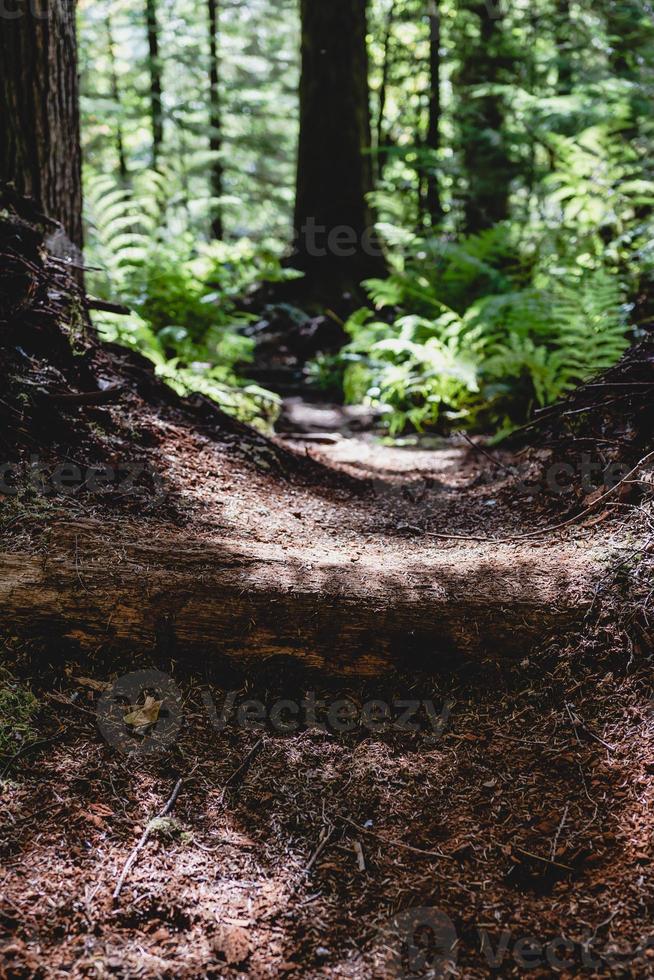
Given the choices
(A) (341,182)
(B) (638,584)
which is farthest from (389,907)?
(A) (341,182)

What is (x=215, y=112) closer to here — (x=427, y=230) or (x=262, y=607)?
(x=427, y=230)

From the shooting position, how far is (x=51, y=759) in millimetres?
2123

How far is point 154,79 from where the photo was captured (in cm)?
1431

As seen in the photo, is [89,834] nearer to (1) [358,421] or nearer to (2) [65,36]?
(2) [65,36]

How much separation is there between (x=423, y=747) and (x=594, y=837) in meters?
0.57

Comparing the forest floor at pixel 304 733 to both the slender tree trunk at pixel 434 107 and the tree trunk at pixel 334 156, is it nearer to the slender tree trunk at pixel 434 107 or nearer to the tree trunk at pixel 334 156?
the tree trunk at pixel 334 156

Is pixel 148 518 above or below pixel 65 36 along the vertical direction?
below

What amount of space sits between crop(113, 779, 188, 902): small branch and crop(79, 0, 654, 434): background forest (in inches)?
115

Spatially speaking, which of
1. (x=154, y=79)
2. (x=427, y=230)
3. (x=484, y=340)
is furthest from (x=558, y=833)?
(x=154, y=79)

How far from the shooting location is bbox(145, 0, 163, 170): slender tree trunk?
44.9 feet

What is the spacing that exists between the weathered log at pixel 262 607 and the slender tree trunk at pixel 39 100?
253 cm

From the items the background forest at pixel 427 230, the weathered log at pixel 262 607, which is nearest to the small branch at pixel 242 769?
the weathered log at pixel 262 607

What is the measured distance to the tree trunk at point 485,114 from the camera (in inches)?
414

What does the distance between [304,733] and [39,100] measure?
3.82 metres
